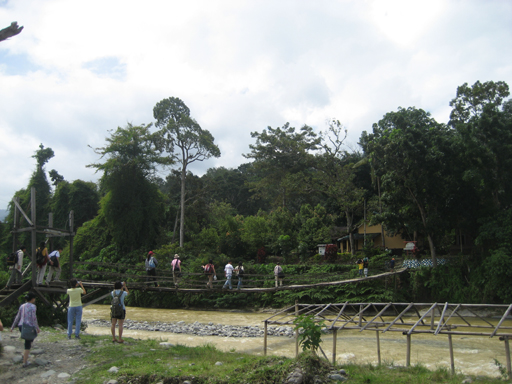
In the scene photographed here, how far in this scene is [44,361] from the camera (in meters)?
7.04

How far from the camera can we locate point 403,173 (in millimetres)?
20328

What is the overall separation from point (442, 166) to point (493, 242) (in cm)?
426

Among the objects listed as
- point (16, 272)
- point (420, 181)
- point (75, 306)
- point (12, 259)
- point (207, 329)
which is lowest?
point (207, 329)

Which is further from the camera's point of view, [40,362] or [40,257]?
[40,257]

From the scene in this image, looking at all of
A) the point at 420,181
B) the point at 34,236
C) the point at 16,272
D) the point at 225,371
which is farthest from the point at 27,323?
the point at 420,181

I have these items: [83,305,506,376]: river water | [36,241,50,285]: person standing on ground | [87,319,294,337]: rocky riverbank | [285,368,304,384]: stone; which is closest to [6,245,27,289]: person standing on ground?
[36,241,50,285]: person standing on ground

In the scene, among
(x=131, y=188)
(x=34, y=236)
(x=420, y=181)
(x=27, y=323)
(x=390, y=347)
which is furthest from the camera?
(x=131, y=188)

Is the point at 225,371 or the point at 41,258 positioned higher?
the point at 41,258

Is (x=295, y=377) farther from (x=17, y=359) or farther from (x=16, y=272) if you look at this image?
(x=16, y=272)

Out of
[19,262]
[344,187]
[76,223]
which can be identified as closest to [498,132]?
[344,187]

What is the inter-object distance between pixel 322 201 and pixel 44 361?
3494 cm

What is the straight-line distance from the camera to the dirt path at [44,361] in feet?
21.0

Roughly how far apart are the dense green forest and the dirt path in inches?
215

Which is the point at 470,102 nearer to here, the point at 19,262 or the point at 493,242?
the point at 493,242
